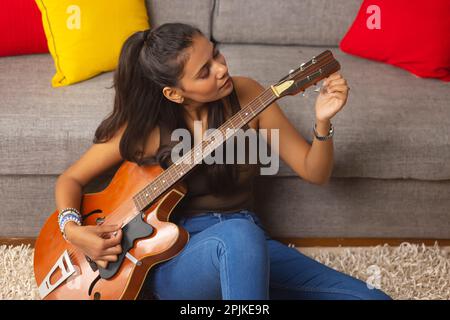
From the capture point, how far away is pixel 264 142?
148cm

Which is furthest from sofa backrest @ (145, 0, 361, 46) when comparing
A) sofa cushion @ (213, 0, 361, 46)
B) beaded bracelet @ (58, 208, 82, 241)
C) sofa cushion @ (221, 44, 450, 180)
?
beaded bracelet @ (58, 208, 82, 241)

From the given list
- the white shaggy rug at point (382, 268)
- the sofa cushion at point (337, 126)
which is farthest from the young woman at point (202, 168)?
the white shaggy rug at point (382, 268)

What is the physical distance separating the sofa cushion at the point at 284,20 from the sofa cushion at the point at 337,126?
36 centimetres

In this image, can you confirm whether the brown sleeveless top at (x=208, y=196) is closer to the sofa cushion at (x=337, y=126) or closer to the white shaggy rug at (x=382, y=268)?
the sofa cushion at (x=337, y=126)

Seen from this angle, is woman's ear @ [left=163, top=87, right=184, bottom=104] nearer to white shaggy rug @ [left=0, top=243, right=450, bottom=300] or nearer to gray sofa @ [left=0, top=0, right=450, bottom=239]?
gray sofa @ [left=0, top=0, right=450, bottom=239]

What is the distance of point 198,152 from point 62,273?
0.43 m

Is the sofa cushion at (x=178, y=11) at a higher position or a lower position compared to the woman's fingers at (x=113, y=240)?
higher

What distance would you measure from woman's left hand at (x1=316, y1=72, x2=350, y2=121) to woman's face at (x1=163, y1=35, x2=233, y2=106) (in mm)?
195

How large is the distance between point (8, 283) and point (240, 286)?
775 millimetres

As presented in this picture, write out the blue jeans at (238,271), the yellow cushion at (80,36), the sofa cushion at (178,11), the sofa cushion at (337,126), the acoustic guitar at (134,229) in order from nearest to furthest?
the blue jeans at (238,271) → the acoustic guitar at (134,229) → the sofa cushion at (337,126) → the yellow cushion at (80,36) → the sofa cushion at (178,11)

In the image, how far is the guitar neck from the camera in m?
1.24

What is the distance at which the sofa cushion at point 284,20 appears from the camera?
204 centimetres

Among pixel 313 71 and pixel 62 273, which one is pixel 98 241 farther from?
pixel 313 71
